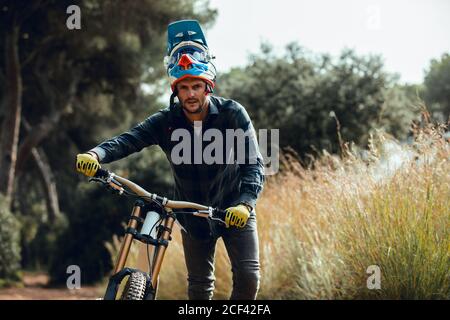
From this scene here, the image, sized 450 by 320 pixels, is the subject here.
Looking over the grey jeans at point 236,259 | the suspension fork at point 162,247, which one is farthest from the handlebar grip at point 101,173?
the grey jeans at point 236,259

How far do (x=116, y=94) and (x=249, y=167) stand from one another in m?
16.6

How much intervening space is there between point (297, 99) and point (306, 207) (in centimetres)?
999

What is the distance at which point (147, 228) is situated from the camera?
3.45 metres

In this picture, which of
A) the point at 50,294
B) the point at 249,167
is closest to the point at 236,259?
the point at 249,167

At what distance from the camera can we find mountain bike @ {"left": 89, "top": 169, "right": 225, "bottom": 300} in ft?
10.9

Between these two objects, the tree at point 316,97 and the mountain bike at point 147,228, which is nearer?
the mountain bike at point 147,228

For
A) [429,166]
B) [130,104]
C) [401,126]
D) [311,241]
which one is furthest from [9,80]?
[429,166]

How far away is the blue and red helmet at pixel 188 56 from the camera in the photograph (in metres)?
3.95

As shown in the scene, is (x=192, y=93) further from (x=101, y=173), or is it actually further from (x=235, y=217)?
(x=235, y=217)

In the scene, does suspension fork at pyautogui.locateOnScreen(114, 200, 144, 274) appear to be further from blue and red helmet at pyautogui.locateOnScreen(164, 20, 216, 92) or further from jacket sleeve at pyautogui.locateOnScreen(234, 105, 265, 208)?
blue and red helmet at pyautogui.locateOnScreen(164, 20, 216, 92)

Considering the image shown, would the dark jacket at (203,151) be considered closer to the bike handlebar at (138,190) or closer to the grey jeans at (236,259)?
the grey jeans at (236,259)

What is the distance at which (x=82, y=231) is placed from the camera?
13992 mm
